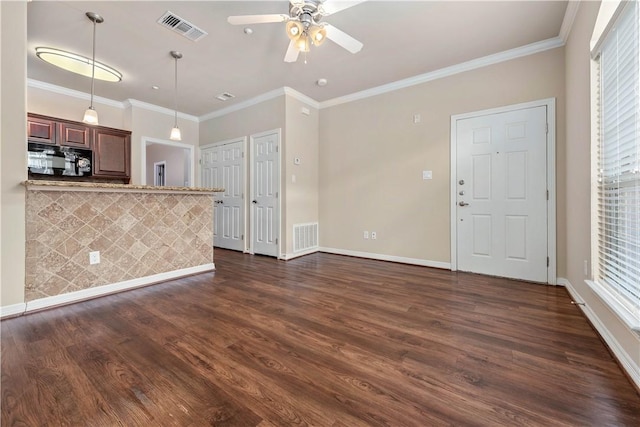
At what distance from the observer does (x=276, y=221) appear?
4.30 meters

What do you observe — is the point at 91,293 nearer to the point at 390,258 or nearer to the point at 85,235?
the point at 85,235

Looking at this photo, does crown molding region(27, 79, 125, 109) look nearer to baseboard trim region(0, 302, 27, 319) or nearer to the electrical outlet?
the electrical outlet

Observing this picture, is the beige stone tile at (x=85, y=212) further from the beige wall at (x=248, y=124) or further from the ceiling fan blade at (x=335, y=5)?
the ceiling fan blade at (x=335, y=5)

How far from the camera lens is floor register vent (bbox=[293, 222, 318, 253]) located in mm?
Answer: 4348

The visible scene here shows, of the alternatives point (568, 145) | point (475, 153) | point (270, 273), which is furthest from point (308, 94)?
Answer: point (568, 145)

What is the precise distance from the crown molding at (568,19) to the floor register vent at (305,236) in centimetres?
385

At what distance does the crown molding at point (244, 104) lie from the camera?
4254mm

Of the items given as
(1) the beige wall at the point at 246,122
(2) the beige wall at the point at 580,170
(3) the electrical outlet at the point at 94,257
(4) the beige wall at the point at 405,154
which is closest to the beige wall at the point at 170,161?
(1) the beige wall at the point at 246,122

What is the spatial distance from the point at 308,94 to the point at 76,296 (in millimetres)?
3936

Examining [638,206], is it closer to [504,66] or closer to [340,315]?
[340,315]

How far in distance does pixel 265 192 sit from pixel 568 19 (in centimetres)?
407

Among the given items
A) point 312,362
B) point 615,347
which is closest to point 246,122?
point 312,362

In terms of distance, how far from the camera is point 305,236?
4539 millimetres

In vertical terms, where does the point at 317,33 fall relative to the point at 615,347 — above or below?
above
